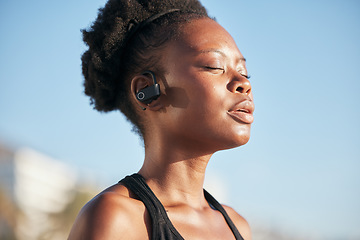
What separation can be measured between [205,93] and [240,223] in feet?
3.61

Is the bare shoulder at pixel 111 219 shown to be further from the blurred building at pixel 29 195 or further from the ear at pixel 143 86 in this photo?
→ the blurred building at pixel 29 195

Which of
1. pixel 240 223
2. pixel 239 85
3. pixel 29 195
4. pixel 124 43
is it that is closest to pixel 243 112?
pixel 239 85

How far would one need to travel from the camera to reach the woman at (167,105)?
6.91 ft

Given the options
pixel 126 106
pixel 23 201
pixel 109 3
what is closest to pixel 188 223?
pixel 126 106

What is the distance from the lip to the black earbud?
0.40m

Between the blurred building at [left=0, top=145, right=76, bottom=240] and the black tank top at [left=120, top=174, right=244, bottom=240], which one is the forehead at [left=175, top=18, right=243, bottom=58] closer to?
the black tank top at [left=120, top=174, right=244, bottom=240]

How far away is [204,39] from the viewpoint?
236cm

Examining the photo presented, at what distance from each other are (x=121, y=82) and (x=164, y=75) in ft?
1.24

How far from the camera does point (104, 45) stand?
2502mm

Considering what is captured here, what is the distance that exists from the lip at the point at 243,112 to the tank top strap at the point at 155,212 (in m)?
0.58

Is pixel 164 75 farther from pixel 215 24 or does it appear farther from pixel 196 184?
pixel 196 184

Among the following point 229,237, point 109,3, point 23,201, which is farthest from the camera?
point 23,201

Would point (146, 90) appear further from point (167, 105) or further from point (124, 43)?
point (124, 43)

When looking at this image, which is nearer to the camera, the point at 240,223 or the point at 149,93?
the point at 149,93
